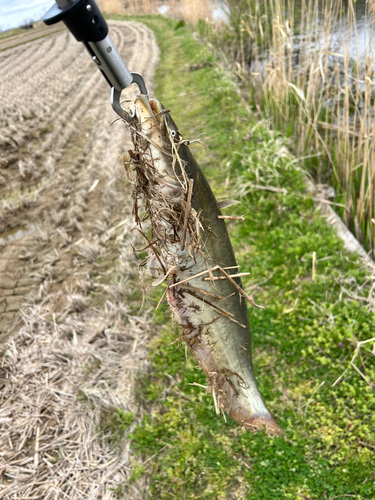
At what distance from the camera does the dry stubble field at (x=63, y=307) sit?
7.52ft

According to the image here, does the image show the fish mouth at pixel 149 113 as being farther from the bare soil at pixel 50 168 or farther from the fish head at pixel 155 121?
the bare soil at pixel 50 168

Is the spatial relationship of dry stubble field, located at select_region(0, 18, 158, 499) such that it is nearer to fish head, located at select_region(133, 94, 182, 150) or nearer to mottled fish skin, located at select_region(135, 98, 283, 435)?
fish head, located at select_region(133, 94, 182, 150)

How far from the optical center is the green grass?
2021 mm

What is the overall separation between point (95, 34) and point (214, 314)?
1.17 m

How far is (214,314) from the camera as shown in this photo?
61.9 inches

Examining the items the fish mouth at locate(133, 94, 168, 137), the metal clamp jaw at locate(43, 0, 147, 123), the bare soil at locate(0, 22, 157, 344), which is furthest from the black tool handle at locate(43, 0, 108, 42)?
the bare soil at locate(0, 22, 157, 344)

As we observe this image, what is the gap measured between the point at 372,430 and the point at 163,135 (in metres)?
2.14

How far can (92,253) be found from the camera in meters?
3.90

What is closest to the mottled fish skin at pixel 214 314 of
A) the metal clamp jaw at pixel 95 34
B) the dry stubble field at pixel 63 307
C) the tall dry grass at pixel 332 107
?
the metal clamp jaw at pixel 95 34

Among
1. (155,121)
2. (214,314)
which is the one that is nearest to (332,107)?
(214,314)

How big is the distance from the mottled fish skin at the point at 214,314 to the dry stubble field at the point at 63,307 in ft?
1.34

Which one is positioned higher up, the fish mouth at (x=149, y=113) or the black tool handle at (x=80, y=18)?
the black tool handle at (x=80, y=18)

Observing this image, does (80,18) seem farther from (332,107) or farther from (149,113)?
(332,107)

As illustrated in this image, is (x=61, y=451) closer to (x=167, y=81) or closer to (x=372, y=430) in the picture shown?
(x=372, y=430)
